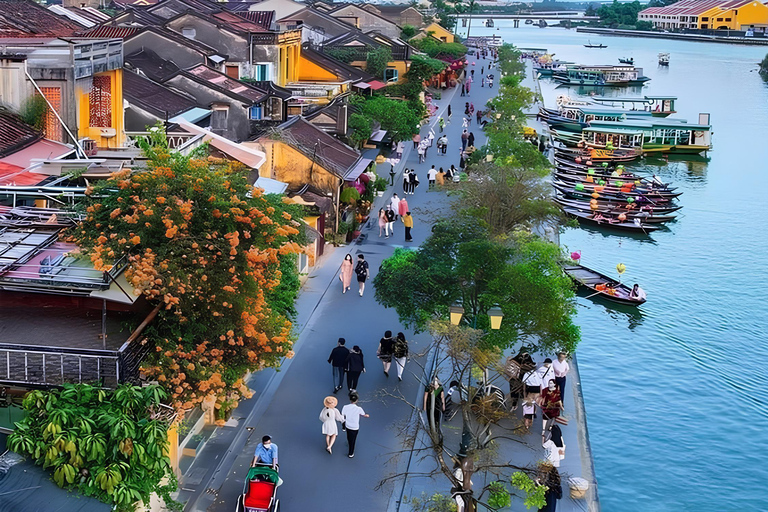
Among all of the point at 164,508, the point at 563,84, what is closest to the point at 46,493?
the point at 164,508

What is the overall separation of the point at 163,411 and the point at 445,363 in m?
10.5

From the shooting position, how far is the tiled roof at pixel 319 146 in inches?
1314

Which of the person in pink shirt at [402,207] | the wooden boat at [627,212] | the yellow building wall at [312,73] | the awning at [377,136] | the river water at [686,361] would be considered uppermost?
the yellow building wall at [312,73]

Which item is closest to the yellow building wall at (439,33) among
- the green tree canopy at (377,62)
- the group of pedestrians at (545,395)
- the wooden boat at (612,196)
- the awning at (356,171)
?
the green tree canopy at (377,62)

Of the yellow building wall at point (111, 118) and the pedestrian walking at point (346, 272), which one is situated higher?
the yellow building wall at point (111, 118)

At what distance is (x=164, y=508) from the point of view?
15859 millimetres

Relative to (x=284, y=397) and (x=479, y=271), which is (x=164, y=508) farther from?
(x=479, y=271)

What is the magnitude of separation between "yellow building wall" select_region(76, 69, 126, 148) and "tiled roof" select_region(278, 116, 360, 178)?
7146 millimetres

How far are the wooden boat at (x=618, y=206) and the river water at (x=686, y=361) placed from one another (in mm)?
821

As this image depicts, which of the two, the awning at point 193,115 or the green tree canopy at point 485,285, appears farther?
the awning at point 193,115

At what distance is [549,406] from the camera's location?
65.8 feet

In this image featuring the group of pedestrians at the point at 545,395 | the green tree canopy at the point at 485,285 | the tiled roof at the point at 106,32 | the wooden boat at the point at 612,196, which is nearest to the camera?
the group of pedestrians at the point at 545,395

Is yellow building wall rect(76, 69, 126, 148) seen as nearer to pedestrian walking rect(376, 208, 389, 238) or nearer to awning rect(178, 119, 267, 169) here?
awning rect(178, 119, 267, 169)

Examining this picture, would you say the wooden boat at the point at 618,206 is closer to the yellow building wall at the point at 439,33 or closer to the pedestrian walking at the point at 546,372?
the pedestrian walking at the point at 546,372
